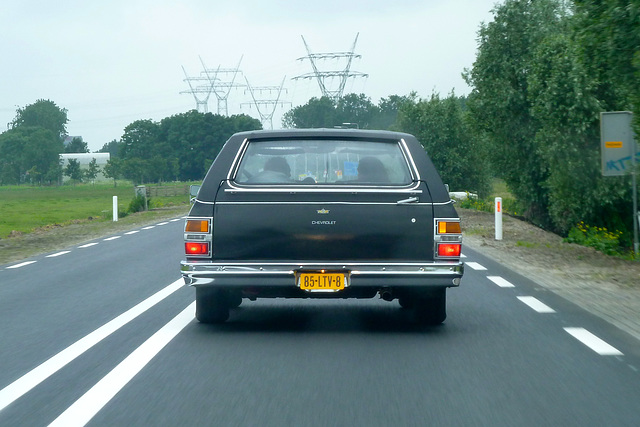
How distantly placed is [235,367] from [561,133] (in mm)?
23636

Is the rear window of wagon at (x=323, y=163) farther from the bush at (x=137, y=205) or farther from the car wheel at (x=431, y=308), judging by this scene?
the bush at (x=137, y=205)

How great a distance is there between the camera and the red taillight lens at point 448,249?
8227 millimetres

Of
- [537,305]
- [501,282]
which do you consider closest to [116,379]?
[537,305]

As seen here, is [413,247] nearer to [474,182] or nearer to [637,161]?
[637,161]

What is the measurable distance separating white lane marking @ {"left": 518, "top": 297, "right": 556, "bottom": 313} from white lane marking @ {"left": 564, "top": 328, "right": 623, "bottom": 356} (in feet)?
4.49

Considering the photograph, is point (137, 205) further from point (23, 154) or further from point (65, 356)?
point (23, 154)

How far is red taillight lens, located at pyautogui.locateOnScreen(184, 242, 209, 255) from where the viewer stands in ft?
27.0

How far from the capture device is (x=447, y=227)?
823 centimetres

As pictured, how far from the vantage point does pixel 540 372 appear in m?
6.93

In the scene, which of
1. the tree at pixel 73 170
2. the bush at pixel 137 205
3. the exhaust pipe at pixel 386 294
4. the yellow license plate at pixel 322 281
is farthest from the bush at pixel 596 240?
the tree at pixel 73 170

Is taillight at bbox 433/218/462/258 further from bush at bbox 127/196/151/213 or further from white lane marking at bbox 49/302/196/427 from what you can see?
bush at bbox 127/196/151/213

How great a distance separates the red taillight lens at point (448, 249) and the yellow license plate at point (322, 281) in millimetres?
830

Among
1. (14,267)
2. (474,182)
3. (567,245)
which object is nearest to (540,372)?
(14,267)

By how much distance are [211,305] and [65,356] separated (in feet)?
5.81
